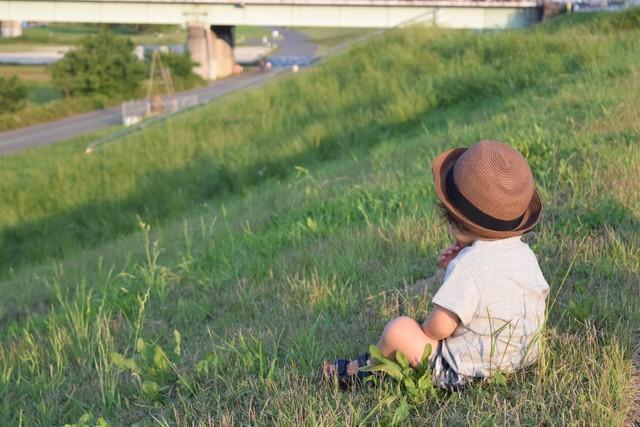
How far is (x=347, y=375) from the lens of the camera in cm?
266

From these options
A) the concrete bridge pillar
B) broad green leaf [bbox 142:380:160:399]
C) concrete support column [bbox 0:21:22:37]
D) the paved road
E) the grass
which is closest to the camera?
broad green leaf [bbox 142:380:160:399]

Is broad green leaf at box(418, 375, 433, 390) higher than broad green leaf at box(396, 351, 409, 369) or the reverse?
the reverse

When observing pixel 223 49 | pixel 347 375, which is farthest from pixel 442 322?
pixel 223 49

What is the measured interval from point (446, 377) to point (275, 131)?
1062 cm

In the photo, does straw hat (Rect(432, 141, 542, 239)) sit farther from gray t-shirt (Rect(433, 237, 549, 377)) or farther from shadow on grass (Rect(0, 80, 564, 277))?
shadow on grass (Rect(0, 80, 564, 277))

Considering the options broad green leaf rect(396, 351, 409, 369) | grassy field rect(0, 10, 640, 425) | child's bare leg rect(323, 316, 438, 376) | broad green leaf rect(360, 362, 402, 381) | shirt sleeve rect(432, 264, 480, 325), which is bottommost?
grassy field rect(0, 10, 640, 425)

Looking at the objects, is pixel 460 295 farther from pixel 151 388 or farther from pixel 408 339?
pixel 151 388

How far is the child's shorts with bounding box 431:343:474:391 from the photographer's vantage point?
8.20 feet

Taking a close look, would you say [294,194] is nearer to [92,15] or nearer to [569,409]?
[569,409]

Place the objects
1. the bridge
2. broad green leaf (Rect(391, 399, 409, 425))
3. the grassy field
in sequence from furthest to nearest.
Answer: the bridge < the grassy field < broad green leaf (Rect(391, 399, 409, 425))

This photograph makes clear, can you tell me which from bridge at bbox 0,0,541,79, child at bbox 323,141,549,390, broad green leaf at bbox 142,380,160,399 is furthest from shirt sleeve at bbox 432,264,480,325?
bridge at bbox 0,0,541,79

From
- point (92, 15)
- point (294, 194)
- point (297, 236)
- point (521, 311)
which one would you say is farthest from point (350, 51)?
point (92, 15)

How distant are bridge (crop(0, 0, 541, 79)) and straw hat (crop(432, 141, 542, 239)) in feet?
111

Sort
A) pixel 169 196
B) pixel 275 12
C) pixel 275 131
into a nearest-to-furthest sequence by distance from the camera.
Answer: pixel 169 196 → pixel 275 131 → pixel 275 12
